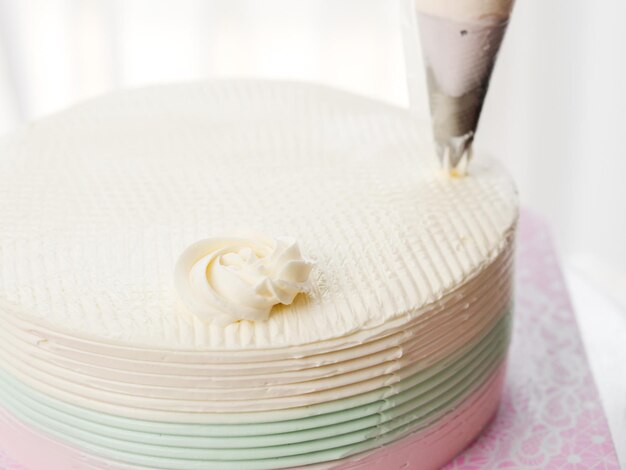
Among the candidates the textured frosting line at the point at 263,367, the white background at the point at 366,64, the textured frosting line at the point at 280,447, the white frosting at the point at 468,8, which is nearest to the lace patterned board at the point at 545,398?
the textured frosting line at the point at 280,447

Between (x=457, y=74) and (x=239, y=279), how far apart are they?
1.59ft

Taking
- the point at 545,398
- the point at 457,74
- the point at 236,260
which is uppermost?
the point at 457,74

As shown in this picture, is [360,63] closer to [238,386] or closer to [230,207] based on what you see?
[230,207]

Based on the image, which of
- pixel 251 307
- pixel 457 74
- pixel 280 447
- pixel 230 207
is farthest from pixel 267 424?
pixel 457 74

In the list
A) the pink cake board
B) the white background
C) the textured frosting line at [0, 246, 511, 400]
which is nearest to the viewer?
the textured frosting line at [0, 246, 511, 400]

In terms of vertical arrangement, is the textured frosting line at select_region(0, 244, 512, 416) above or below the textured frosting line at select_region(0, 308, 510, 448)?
above

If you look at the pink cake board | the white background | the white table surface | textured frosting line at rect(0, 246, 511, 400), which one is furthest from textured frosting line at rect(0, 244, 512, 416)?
the white background

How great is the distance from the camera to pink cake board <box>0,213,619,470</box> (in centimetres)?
155

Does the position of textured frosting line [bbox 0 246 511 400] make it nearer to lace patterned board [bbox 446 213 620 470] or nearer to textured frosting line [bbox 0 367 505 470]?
textured frosting line [bbox 0 367 505 470]

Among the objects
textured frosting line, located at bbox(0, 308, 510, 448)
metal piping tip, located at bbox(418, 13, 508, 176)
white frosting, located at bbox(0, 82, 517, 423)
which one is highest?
metal piping tip, located at bbox(418, 13, 508, 176)

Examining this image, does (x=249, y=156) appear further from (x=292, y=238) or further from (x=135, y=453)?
(x=135, y=453)

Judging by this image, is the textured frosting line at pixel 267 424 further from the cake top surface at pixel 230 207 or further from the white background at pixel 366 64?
the white background at pixel 366 64

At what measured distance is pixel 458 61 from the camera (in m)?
1.49

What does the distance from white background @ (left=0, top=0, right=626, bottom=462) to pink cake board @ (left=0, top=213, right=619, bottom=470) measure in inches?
43.8
